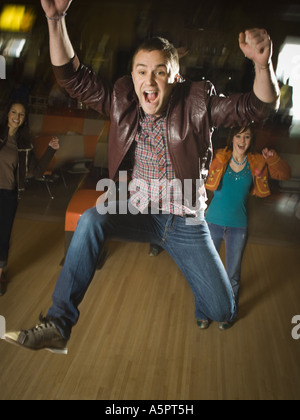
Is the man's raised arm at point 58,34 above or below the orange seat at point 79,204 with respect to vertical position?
above

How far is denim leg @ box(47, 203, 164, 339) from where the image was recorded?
1.72 m

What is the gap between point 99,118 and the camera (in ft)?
7.57

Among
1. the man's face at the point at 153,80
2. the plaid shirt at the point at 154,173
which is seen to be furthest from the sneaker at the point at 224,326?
the man's face at the point at 153,80

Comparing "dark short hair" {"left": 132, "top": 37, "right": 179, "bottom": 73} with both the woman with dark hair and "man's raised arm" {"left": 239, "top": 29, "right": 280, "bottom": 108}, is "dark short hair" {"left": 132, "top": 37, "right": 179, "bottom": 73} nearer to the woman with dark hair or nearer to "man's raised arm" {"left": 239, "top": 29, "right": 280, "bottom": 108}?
"man's raised arm" {"left": 239, "top": 29, "right": 280, "bottom": 108}

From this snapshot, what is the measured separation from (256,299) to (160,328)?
2.27 feet

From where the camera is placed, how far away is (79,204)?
258cm

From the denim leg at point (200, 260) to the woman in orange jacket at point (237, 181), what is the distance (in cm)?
39

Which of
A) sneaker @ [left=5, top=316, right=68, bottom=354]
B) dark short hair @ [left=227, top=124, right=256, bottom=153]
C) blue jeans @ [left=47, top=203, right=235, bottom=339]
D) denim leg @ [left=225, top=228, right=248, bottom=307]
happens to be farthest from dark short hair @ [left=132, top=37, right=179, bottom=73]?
sneaker @ [left=5, top=316, right=68, bottom=354]

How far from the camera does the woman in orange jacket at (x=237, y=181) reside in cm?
226

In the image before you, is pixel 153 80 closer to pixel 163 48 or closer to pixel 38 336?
pixel 163 48

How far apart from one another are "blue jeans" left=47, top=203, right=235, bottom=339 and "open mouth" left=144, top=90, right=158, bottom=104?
536 mm

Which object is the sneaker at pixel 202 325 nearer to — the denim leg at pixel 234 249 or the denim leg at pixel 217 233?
the denim leg at pixel 234 249

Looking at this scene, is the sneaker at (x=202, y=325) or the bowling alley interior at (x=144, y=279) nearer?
the bowling alley interior at (x=144, y=279)

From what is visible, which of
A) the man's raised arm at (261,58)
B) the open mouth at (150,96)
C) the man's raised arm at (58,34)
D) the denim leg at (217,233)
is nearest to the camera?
the man's raised arm at (261,58)
